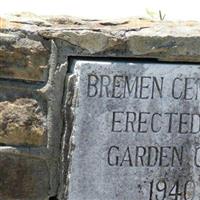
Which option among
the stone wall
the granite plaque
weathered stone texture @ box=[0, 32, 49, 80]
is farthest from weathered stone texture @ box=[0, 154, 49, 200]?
weathered stone texture @ box=[0, 32, 49, 80]

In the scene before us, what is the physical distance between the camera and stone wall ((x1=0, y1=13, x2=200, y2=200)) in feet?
11.6


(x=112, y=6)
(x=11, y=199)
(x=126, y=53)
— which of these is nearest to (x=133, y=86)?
(x=126, y=53)

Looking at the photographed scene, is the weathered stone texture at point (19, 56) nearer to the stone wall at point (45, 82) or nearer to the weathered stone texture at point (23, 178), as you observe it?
the stone wall at point (45, 82)

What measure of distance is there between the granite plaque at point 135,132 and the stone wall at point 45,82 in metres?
0.05

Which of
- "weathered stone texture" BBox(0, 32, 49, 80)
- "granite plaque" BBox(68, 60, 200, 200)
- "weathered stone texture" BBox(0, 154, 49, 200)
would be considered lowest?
"weathered stone texture" BBox(0, 154, 49, 200)

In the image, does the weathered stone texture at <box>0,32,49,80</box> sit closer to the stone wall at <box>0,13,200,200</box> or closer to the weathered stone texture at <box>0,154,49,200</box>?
the stone wall at <box>0,13,200,200</box>

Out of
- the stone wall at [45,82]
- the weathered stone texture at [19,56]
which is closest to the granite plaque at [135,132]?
the stone wall at [45,82]

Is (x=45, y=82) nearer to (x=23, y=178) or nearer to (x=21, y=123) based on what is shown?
(x=21, y=123)

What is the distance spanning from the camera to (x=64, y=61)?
3.55 meters

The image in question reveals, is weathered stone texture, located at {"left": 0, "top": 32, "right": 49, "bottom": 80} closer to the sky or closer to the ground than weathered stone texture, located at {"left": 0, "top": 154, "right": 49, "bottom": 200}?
closer to the sky

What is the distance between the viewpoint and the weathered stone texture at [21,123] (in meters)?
3.54

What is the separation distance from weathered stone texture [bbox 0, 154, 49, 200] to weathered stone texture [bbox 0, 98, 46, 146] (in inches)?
2.7

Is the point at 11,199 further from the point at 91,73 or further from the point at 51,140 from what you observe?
the point at 91,73

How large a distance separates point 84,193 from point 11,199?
10.9 inches
